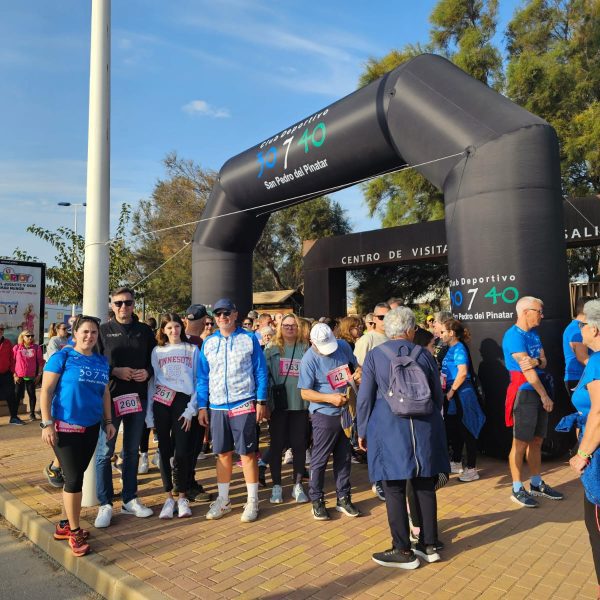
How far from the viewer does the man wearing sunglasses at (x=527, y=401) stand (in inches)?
174

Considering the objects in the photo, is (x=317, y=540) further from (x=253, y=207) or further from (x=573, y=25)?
(x=573, y=25)

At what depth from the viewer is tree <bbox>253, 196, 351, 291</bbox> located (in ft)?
98.3

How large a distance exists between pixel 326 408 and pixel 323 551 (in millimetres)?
1100

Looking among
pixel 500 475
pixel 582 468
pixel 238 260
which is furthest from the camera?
pixel 238 260

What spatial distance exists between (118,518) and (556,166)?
17.9 feet

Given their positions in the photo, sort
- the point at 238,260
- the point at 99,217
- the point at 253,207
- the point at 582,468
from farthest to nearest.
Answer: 1. the point at 238,260
2. the point at 253,207
3. the point at 99,217
4. the point at 582,468

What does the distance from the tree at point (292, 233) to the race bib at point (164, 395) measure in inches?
968

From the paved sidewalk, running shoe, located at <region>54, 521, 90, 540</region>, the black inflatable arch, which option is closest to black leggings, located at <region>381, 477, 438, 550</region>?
the paved sidewalk

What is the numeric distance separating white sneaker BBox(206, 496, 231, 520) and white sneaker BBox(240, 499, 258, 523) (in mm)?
185

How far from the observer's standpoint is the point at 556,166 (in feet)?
18.3

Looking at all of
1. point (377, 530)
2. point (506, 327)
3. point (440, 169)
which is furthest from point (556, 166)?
point (377, 530)

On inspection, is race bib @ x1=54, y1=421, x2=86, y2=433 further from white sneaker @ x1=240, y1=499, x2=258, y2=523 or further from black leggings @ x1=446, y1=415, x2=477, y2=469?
black leggings @ x1=446, y1=415, x2=477, y2=469

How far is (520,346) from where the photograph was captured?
4477 millimetres

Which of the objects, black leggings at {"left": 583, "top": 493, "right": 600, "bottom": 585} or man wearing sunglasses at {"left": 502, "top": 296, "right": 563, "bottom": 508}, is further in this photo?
man wearing sunglasses at {"left": 502, "top": 296, "right": 563, "bottom": 508}
